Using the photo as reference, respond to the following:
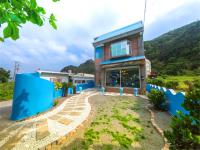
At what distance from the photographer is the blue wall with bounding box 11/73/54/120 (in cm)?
661

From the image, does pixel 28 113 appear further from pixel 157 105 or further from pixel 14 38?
pixel 157 105

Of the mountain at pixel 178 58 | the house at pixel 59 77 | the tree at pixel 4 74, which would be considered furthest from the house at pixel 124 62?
the tree at pixel 4 74

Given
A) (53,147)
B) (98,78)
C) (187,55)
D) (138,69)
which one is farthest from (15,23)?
(187,55)

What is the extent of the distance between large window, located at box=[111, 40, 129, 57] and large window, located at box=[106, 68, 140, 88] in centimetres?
269

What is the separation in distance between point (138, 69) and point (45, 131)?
14.2m

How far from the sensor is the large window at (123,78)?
56.1ft

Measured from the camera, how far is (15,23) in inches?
71.3

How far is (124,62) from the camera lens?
17.3m

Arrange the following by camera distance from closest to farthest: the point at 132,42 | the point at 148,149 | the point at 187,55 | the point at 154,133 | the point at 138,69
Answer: the point at 148,149
the point at 154,133
the point at 138,69
the point at 132,42
the point at 187,55

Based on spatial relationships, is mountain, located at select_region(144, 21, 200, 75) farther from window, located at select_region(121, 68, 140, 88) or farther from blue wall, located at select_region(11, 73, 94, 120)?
blue wall, located at select_region(11, 73, 94, 120)

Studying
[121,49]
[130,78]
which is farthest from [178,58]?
[130,78]

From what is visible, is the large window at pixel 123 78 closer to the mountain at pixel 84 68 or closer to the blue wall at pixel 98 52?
the blue wall at pixel 98 52

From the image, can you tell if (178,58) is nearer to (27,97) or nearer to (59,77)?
(59,77)

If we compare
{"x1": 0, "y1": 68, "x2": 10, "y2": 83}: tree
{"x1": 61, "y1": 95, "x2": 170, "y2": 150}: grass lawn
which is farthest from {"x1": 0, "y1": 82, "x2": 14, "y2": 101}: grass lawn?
{"x1": 61, "y1": 95, "x2": 170, "y2": 150}: grass lawn
